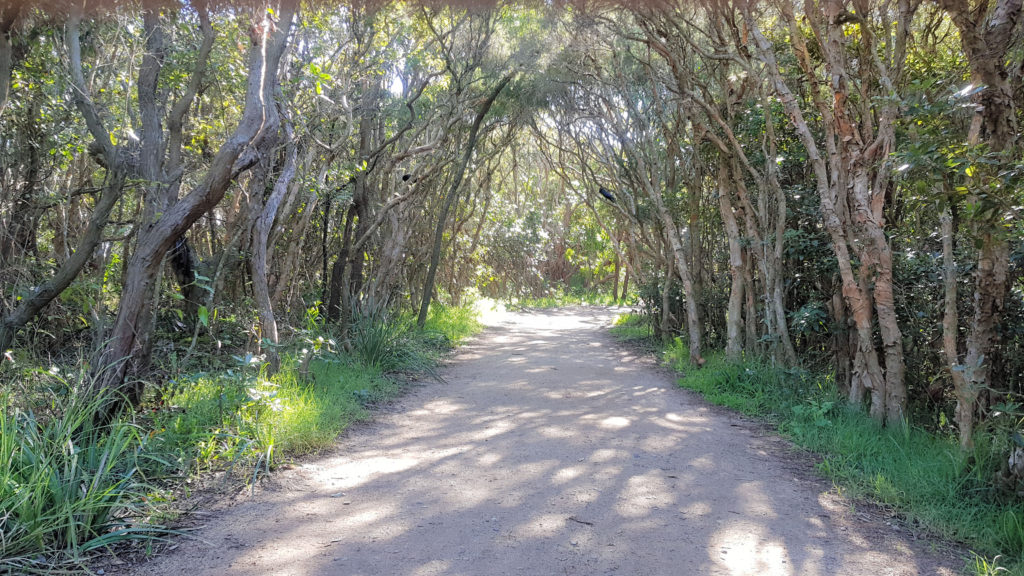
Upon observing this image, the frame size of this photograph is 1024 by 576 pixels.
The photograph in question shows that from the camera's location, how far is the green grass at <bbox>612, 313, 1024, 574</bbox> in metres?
3.53

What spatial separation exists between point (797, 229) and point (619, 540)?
5.55 meters

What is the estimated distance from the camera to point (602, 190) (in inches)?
534

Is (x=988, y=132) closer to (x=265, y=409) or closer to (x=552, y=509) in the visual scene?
(x=552, y=509)

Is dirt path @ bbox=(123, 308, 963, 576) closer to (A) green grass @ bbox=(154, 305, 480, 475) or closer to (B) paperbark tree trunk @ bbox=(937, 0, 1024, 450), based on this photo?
(A) green grass @ bbox=(154, 305, 480, 475)

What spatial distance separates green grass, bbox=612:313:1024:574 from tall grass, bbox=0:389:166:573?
14.8 ft

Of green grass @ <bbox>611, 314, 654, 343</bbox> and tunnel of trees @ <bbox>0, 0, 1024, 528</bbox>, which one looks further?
green grass @ <bbox>611, 314, 654, 343</bbox>

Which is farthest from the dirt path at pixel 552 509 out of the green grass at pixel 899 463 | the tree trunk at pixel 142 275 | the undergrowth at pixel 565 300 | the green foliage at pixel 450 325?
the undergrowth at pixel 565 300

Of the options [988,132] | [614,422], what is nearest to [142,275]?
[614,422]

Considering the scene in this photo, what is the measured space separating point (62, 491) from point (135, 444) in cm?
99

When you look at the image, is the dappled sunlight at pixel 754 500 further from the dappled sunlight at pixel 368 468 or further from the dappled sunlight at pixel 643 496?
the dappled sunlight at pixel 368 468

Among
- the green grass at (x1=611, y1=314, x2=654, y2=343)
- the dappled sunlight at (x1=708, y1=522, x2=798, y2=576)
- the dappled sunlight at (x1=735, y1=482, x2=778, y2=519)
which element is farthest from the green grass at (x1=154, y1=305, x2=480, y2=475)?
the green grass at (x1=611, y1=314, x2=654, y2=343)

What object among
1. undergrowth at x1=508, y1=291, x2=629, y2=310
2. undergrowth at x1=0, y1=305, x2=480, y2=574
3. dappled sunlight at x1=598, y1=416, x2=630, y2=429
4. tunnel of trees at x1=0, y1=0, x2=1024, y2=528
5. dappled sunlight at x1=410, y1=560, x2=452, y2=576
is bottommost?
dappled sunlight at x1=410, y1=560, x2=452, y2=576

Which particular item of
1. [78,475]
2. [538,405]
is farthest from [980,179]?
[78,475]

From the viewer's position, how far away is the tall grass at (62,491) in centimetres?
297
